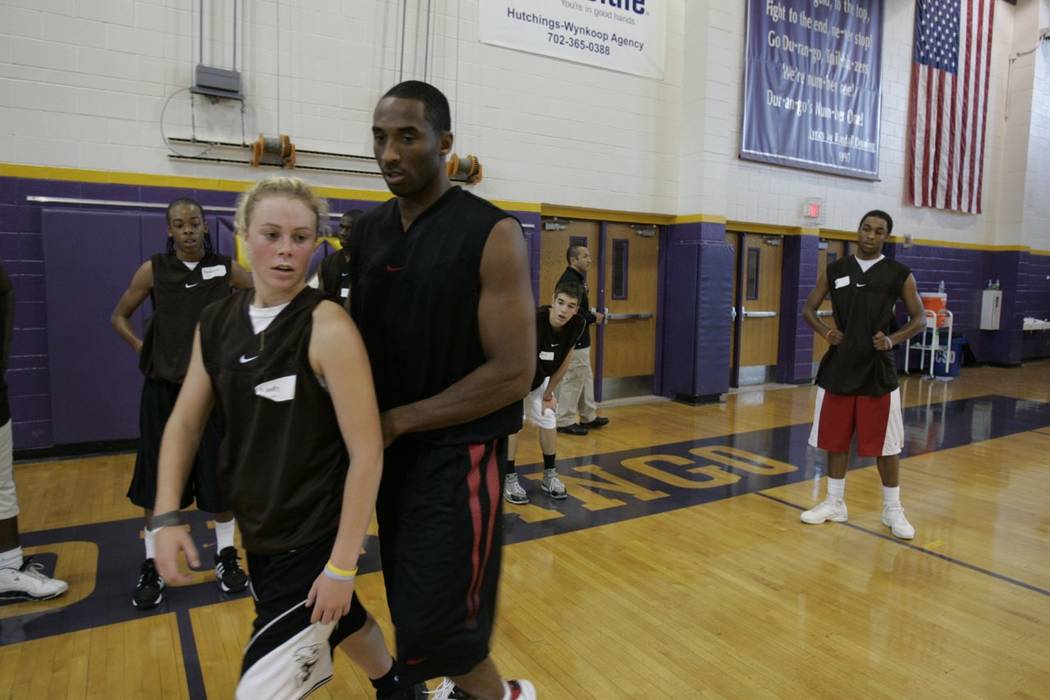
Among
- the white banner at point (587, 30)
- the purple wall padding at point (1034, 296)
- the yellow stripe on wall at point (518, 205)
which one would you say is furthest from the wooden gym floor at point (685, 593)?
the purple wall padding at point (1034, 296)

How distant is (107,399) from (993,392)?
950 cm

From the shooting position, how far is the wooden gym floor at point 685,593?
2303 millimetres

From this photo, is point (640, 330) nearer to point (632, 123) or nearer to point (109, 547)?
point (632, 123)

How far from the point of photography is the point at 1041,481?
482 cm

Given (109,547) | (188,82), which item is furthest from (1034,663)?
(188,82)

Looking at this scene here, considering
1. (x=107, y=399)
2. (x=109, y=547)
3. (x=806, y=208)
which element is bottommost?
(x=109, y=547)

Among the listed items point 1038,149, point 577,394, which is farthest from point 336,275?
point 1038,149

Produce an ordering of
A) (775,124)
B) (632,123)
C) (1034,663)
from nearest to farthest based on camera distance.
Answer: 1. (1034,663)
2. (632,123)
3. (775,124)

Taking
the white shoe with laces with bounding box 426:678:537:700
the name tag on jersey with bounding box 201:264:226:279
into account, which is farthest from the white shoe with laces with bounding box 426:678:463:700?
the name tag on jersey with bounding box 201:264:226:279

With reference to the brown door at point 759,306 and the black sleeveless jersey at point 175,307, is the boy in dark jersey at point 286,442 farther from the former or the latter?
the brown door at point 759,306

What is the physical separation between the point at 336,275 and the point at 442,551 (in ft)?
4.42

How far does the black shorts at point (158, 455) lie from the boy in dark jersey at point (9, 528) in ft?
1.40

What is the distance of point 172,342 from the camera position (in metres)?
2.72

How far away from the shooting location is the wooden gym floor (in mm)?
2303
